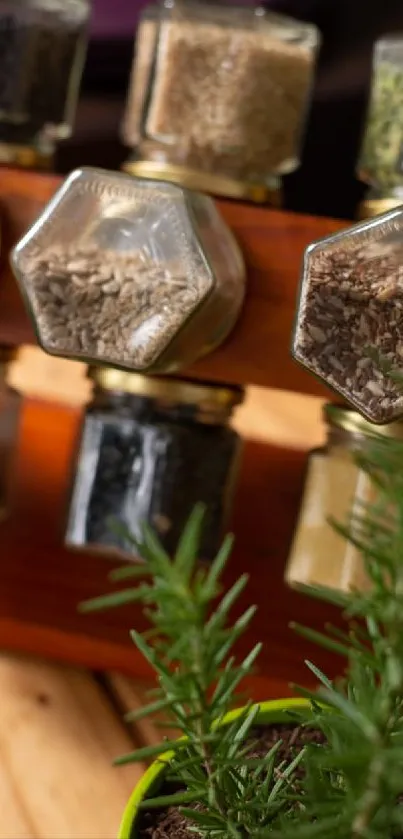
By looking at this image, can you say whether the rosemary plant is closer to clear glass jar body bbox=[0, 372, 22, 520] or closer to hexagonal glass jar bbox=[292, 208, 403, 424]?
hexagonal glass jar bbox=[292, 208, 403, 424]

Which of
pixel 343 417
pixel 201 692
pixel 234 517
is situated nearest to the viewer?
pixel 201 692

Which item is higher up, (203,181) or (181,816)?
(203,181)

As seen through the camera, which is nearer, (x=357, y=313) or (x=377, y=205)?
(x=357, y=313)

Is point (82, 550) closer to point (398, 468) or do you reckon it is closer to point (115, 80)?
point (398, 468)

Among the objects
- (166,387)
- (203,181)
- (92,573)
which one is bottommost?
(92,573)

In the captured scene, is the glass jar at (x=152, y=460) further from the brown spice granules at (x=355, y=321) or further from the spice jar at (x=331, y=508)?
the brown spice granules at (x=355, y=321)

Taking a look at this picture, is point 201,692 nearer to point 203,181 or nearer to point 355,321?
point 355,321

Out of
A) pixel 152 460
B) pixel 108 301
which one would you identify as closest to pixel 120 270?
pixel 108 301
